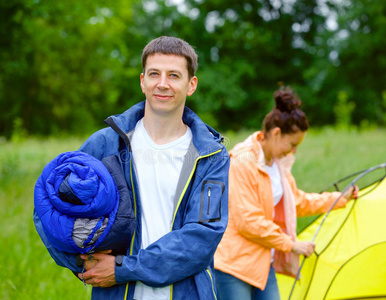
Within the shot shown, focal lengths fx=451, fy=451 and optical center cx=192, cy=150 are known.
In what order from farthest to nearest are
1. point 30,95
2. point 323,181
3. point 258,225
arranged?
point 30,95 < point 323,181 < point 258,225

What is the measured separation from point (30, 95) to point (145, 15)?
750 centimetres

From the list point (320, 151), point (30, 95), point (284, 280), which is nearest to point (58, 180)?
point (284, 280)

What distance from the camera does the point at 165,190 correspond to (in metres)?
1.74

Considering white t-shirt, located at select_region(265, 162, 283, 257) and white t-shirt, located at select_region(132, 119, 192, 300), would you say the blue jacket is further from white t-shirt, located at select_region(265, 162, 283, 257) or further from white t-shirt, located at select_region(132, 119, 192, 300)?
white t-shirt, located at select_region(265, 162, 283, 257)

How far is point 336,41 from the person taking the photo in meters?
20.9

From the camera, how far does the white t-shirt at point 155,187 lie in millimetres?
1692

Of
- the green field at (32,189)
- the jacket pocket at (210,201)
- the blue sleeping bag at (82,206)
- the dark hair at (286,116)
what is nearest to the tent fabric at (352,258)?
the dark hair at (286,116)

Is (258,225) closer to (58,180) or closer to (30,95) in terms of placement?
(58,180)

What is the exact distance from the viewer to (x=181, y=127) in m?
1.90

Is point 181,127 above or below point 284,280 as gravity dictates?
above

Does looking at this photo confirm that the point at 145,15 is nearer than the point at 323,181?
No

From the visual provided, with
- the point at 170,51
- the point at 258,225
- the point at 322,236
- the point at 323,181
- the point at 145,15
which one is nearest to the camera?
the point at 170,51

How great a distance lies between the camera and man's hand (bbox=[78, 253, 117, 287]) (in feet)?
5.30

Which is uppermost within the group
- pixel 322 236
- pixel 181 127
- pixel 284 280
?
pixel 181 127
